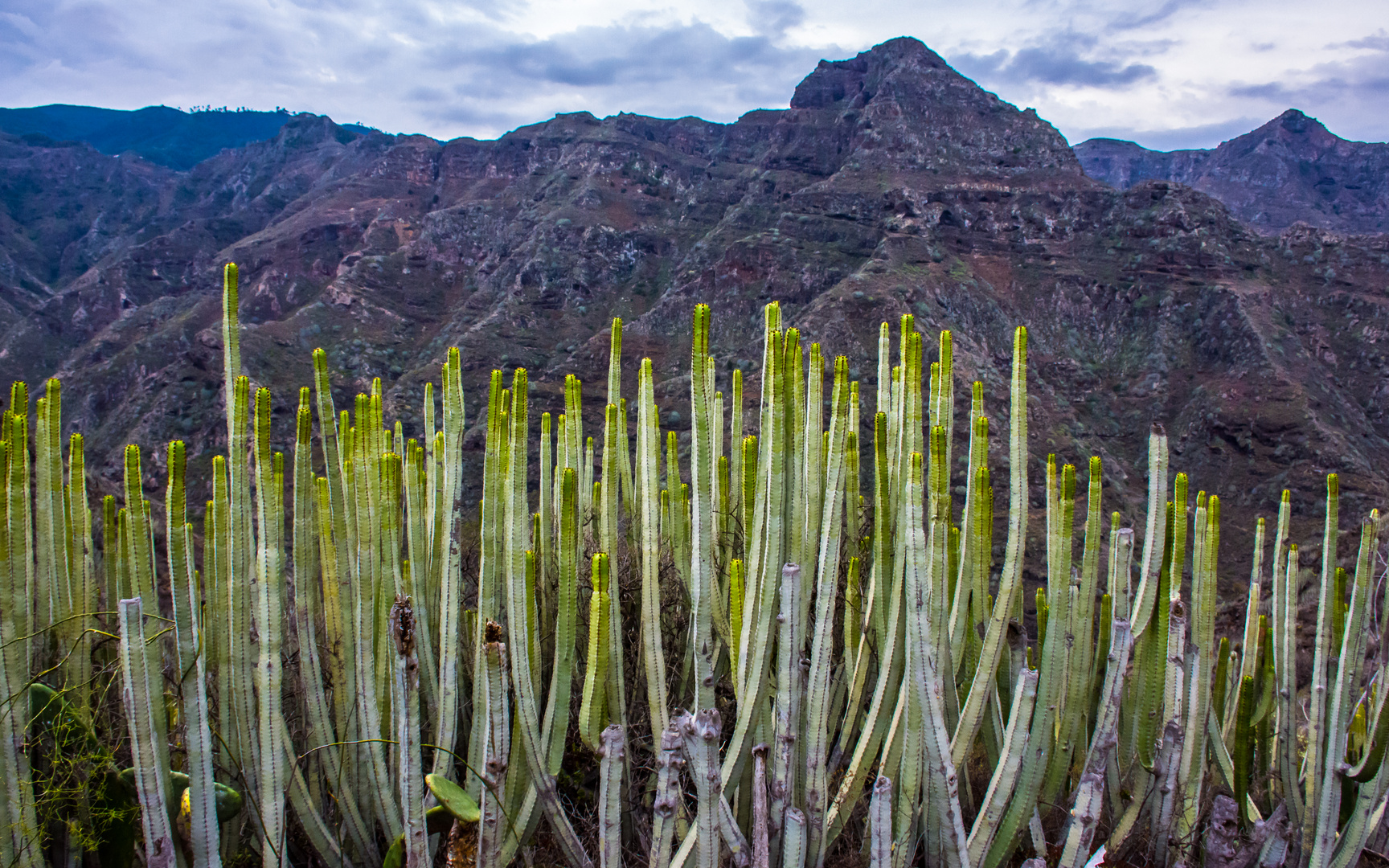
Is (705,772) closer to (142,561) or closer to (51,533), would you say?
(142,561)

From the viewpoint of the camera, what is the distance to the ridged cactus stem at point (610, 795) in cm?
240

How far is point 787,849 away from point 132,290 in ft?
203

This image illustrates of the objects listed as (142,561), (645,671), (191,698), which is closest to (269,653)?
(191,698)

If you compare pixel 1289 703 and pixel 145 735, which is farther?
pixel 1289 703

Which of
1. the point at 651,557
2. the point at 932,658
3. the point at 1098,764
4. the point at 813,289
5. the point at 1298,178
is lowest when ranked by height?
the point at 1098,764

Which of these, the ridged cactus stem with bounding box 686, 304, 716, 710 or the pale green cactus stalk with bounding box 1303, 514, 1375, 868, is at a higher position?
the ridged cactus stem with bounding box 686, 304, 716, 710

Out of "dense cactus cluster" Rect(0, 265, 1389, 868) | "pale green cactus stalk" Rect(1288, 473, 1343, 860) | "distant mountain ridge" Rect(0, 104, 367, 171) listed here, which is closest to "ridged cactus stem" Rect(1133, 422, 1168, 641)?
"dense cactus cluster" Rect(0, 265, 1389, 868)

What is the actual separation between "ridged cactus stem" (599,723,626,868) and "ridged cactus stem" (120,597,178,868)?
1.27 meters

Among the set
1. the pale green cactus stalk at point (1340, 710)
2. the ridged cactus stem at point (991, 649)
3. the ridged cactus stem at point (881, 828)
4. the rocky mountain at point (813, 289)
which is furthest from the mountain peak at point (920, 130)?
the ridged cactus stem at point (881, 828)

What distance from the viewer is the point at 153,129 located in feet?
291

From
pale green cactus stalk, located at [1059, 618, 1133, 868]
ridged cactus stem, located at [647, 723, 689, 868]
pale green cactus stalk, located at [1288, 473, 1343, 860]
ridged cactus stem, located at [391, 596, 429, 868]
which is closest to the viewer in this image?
ridged cactus stem, located at [391, 596, 429, 868]

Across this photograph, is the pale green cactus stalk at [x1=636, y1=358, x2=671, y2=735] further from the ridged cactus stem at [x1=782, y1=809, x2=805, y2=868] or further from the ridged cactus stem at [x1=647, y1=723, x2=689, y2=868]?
the ridged cactus stem at [x1=782, y1=809, x2=805, y2=868]

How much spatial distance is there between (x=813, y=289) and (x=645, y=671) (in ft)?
106

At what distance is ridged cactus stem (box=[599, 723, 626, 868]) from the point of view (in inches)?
94.6
